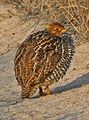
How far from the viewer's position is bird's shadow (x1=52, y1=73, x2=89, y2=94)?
316 inches

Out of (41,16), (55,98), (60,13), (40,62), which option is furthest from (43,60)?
(41,16)

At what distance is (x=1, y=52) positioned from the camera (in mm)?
11141

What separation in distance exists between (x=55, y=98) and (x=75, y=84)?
2.98ft

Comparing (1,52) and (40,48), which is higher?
(40,48)

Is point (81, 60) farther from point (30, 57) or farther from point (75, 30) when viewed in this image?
point (30, 57)

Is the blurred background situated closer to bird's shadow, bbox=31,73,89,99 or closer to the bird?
bird's shadow, bbox=31,73,89,99

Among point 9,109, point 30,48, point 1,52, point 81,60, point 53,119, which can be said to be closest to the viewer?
point 53,119

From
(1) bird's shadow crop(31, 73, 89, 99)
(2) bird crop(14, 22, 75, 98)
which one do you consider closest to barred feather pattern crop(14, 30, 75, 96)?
(2) bird crop(14, 22, 75, 98)

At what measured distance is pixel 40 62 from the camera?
746 cm

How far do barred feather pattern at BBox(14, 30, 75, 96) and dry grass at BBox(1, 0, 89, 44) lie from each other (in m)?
2.00

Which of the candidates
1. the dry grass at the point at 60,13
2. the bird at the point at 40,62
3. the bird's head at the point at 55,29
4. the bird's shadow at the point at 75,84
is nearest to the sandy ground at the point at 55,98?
the bird's shadow at the point at 75,84

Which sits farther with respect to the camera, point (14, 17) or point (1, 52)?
point (14, 17)

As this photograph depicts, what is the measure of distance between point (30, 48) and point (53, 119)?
4.80 ft

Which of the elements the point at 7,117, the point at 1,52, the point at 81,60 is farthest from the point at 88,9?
the point at 7,117
